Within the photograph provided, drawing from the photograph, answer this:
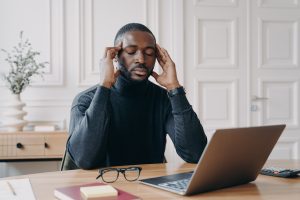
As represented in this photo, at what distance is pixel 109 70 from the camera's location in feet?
5.49

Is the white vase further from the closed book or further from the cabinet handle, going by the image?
the closed book

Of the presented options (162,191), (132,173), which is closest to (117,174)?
(132,173)

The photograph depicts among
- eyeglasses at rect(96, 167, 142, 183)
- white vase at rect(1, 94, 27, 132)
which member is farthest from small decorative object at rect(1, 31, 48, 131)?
eyeglasses at rect(96, 167, 142, 183)

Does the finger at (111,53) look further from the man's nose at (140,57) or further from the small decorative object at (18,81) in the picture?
the small decorative object at (18,81)

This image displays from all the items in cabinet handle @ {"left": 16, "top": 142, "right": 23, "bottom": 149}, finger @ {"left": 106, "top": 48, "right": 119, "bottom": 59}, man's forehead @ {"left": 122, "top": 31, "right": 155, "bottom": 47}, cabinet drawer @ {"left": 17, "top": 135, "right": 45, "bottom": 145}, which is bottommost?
cabinet handle @ {"left": 16, "top": 142, "right": 23, "bottom": 149}

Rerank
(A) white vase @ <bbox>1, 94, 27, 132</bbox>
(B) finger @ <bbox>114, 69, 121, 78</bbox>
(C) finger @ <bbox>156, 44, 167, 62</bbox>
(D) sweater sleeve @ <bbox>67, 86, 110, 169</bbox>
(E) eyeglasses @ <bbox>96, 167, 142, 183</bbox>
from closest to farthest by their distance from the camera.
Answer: (E) eyeglasses @ <bbox>96, 167, 142, 183</bbox>, (D) sweater sleeve @ <bbox>67, 86, 110, 169</bbox>, (B) finger @ <bbox>114, 69, 121, 78</bbox>, (C) finger @ <bbox>156, 44, 167, 62</bbox>, (A) white vase @ <bbox>1, 94, 27, 132</bbox>

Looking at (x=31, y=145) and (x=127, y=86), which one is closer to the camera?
(x=127, y=86)

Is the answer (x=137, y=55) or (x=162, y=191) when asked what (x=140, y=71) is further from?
(x=162, y=191)

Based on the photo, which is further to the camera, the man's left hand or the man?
the man's left hand

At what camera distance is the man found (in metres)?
1.60

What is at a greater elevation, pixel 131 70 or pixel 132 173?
pixel 131 70

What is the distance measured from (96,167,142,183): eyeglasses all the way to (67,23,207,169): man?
0.21 meters

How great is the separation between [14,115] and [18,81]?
244 mm

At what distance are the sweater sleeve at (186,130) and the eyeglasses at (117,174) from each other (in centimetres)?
36
